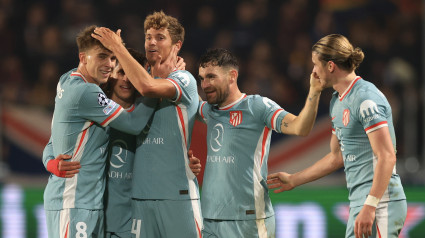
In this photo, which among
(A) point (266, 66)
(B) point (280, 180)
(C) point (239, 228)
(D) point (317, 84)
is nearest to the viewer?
(D) point (317, 84)

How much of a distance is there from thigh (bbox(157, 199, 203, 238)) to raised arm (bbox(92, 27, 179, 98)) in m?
0.89

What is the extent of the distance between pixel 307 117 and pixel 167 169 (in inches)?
49.2

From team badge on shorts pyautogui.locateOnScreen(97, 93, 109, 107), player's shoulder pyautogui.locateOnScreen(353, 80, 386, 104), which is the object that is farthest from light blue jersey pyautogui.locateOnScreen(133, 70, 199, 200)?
player's shoulder pyautogui.locateOnScreen(353, 80, 386, 104)

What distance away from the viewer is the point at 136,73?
532cm

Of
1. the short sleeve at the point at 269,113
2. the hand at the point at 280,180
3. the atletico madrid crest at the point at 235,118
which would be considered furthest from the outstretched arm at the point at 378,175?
the atletico madrid crest at the point at 235,118

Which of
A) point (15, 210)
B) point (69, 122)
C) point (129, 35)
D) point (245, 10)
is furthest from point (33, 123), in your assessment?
point (245, 10)

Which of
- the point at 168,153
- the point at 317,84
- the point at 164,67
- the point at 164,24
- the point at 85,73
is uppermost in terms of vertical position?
the point at 164,24

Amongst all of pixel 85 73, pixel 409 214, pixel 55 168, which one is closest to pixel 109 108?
pixel 85 73

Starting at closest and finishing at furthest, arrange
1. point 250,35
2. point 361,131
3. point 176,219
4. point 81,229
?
1. point 361,131
2. point 81,229
3. point 176,219
4. point 250,35

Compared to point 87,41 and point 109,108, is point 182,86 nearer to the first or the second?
point 109,108

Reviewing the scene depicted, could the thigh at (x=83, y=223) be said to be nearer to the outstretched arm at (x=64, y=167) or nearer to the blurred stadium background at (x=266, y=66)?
the outstretched arm at (x=64, y=167)

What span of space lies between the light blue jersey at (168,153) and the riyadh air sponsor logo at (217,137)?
0.85 ft

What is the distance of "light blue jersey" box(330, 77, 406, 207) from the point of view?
16.1 feet

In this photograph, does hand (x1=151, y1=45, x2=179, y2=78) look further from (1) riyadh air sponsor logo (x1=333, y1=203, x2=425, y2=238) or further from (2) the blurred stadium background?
(1) riyadh air sponsor logo (x1=333, y1=203, x2=425, y2=238)
